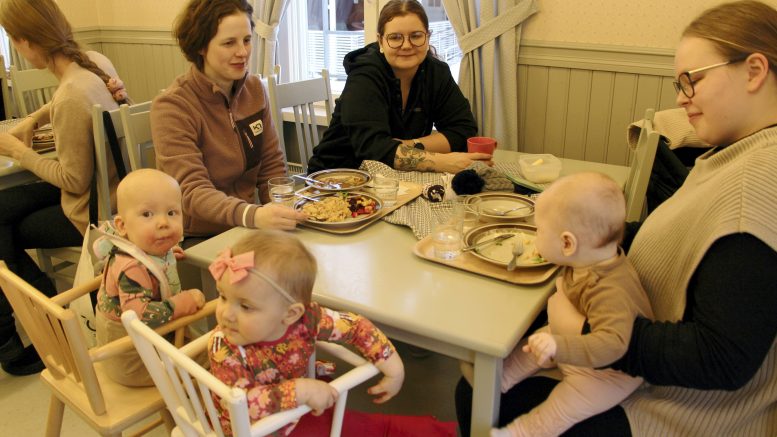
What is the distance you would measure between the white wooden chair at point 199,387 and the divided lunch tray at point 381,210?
0.42m

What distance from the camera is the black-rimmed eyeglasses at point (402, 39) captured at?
7.20ft

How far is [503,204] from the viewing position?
1.79m

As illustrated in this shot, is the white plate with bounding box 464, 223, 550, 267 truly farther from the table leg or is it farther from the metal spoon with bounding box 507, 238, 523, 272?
the table leg

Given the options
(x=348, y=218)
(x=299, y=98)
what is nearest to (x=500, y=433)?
(x=348, y=218)

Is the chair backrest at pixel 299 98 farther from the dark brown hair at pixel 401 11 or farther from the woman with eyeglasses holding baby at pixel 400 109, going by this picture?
the dark brown hair at pixel 401 11

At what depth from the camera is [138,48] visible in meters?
4.54

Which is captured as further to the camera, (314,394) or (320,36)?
(320,36)

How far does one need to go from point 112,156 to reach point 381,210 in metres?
1.14

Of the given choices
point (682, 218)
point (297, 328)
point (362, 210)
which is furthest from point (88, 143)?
point (682, 218)

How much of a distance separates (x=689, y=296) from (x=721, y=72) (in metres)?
0.42

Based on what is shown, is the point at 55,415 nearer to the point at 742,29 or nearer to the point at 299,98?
the point at 299,98

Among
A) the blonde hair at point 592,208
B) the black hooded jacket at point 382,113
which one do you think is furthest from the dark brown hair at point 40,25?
the blonde hair at point 592,208

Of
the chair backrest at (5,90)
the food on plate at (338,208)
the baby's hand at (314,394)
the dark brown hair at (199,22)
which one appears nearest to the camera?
the baby's hand at (314,394)

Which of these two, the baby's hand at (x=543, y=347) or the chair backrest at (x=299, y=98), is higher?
the chair backrest at (x=299, y=98)
